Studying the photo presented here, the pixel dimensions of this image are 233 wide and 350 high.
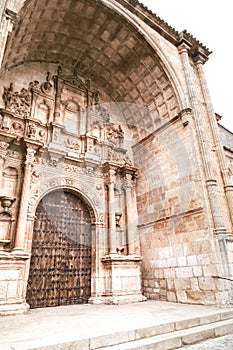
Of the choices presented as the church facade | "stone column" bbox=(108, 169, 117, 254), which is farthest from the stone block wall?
"stone column" bbox=(108, 169, 117, 254)

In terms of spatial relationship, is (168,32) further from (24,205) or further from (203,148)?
(24,205)

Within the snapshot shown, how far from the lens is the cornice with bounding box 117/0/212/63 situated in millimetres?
6266

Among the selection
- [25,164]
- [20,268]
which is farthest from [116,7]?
[20,268]

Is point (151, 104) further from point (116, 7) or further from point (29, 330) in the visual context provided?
point (29, 330)

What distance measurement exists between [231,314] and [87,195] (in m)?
3.81

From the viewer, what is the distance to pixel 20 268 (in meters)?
4.23

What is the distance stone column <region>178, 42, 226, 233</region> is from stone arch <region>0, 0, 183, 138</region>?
0.37 meters

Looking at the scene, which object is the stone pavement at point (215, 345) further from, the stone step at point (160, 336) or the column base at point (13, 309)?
the column base at point (13, 309)

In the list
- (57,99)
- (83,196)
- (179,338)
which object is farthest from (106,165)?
(179,338)

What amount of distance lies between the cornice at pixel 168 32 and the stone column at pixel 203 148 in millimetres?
251

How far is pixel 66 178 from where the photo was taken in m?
5.76

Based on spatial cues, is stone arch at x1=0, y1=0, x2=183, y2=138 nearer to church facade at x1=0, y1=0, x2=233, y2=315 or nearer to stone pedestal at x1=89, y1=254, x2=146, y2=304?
church facade at x1=0, y1=0, x2=233, y2=315

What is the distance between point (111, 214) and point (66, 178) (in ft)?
4.70

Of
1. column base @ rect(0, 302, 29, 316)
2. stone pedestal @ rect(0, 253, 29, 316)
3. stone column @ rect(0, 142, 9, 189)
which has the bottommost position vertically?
column base @ rect(0, 302, 29, 316)
